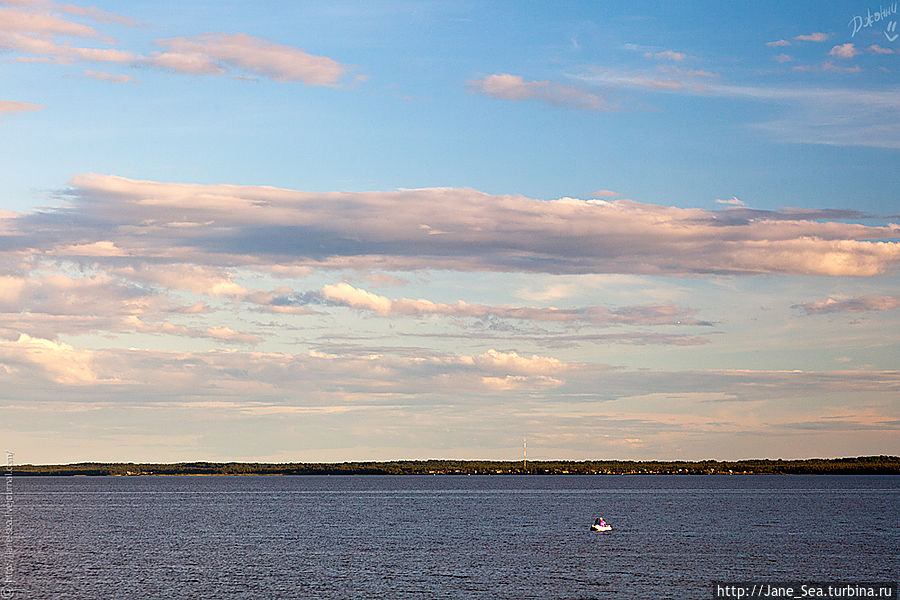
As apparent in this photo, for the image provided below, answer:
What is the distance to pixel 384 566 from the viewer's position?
103125 millimetres

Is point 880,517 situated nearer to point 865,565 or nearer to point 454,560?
point 865,565

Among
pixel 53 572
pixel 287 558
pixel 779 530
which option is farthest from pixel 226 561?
pixel 779 530

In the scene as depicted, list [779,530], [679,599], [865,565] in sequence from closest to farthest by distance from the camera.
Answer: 1. [679,599]
2. [865,565]
3. [779,530]

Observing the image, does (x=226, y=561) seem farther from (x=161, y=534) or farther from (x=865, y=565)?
(x=865, y=565)

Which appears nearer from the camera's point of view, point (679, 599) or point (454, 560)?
point (679, 599)

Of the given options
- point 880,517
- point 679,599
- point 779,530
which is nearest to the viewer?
point 679,599

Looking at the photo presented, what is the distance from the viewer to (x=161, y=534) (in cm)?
15175

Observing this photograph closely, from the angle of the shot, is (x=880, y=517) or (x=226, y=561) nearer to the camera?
(x=226, y=561)

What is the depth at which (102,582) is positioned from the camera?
93500mm

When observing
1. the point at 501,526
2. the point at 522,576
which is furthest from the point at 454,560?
the point at 501,526

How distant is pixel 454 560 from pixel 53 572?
3848 centimetres

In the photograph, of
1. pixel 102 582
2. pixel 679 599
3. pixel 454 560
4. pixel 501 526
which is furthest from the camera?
pixel 501 526

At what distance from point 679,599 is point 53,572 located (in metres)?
58.5

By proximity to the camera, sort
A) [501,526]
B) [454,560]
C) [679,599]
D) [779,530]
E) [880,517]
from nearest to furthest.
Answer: [679,599] < [454,560] < [779,530] < [501,526] < [880,517]
